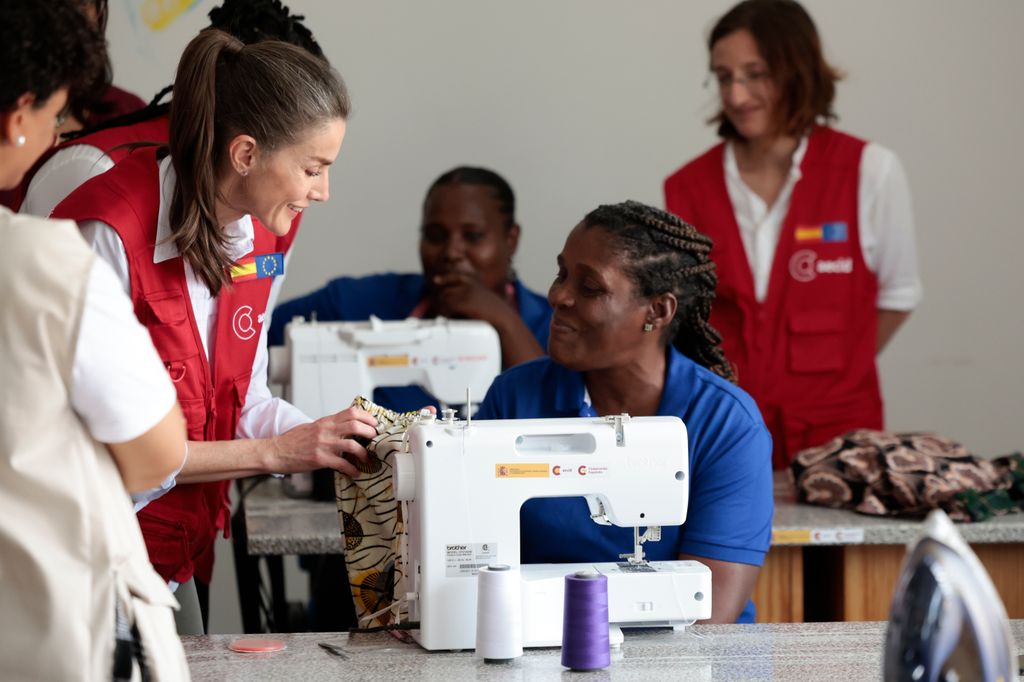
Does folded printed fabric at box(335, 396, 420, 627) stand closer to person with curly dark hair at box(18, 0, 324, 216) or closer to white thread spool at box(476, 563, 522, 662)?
white thread spool at box(476, 563, 522, 662)

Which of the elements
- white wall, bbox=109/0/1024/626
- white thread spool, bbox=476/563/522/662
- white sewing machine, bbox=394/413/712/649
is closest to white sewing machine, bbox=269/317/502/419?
white sewing machine, bbox=394/413/712/649

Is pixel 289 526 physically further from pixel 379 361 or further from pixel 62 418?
pixel 62 418

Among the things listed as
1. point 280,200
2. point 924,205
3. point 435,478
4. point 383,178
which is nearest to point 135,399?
point 435,478

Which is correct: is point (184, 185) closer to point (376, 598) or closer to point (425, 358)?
point (376, 598)

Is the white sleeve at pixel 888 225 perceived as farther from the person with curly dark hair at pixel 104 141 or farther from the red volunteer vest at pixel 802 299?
the person with curly dark hair at pixel 104 141

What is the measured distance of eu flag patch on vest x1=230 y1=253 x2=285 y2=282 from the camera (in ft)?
7.06

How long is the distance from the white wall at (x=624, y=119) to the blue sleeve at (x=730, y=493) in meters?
2.11

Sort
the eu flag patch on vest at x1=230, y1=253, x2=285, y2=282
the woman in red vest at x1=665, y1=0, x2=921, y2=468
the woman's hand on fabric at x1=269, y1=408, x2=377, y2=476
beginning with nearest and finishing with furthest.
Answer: the woman's hand on fabric at x1=269, y1=408, x2=377, y2=476 → the eu flag patch on vest at x1=230, y1=253, x2=285, y2=282 → the woman in red vest at x1=665, y1=0, x2=921, y2=468

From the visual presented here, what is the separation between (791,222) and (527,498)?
1822 mm

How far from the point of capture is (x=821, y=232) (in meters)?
3.46

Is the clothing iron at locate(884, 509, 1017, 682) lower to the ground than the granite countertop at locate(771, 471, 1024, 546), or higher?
higher

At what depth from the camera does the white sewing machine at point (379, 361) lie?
2.89 metres

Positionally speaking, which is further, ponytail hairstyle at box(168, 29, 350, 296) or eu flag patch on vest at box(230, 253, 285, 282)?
eu flag patch on vest at box(230, 253, 285, 282)

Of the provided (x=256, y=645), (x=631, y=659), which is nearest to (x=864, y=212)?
(x=631, y=659)
